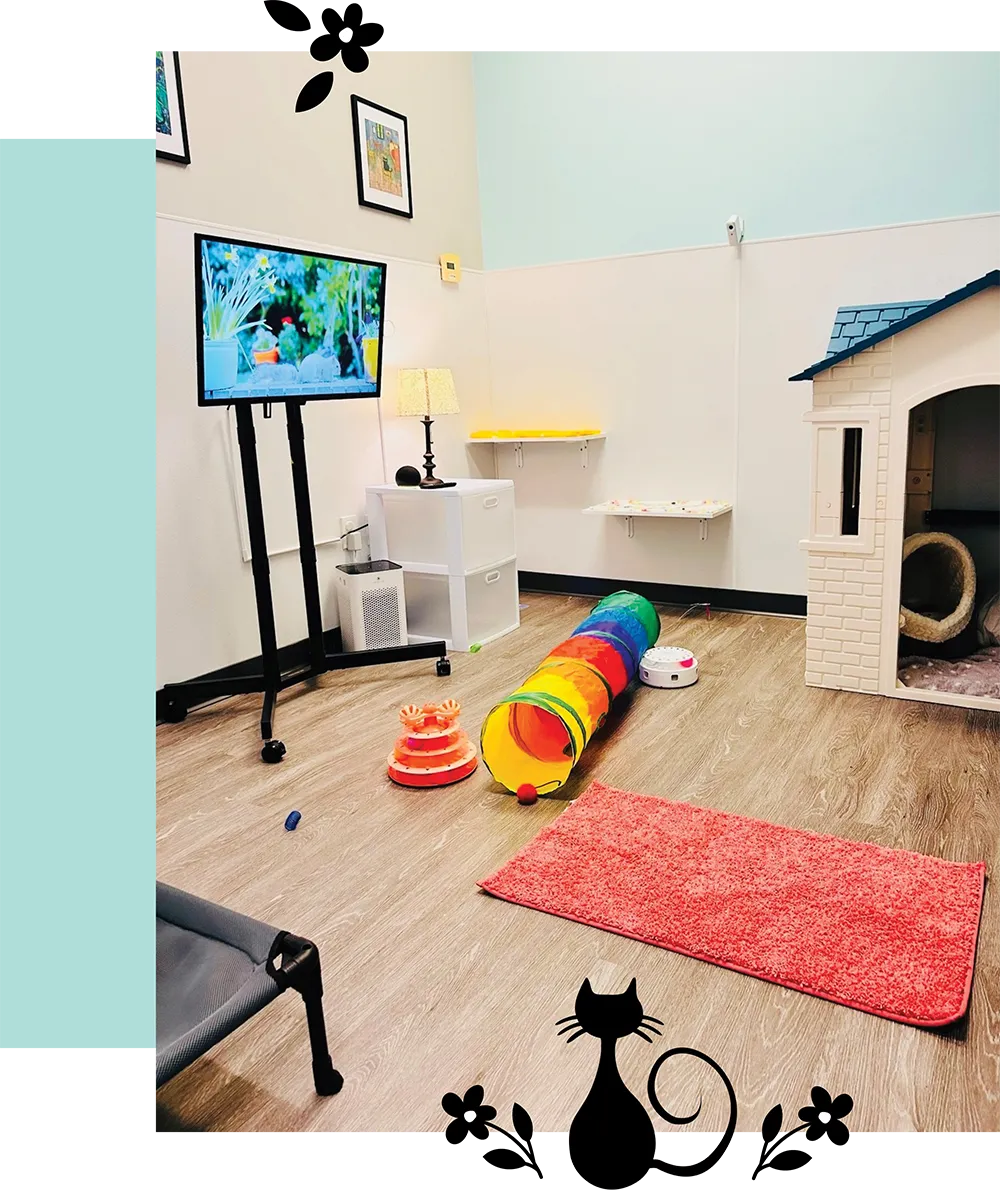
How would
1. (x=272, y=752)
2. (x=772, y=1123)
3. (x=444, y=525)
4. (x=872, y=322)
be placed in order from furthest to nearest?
(x=444, y=525) → (x=872, y=322) → (x=272, y=752) → (x=772, y=1123)

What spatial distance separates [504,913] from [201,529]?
1.96 metres

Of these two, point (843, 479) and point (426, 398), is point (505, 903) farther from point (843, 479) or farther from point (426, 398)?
point (426, 398)

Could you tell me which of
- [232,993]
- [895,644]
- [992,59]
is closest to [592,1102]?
[232,993]

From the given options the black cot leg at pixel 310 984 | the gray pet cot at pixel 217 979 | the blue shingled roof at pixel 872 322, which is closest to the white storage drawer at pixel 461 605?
the blue shingled roof at pixel 872 322

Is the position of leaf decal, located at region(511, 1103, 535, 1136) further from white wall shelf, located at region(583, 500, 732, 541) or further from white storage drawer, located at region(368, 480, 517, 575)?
white wall shelf, located at region(583, 500, 732, 541)

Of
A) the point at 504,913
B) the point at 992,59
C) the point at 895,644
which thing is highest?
the point at 992,59

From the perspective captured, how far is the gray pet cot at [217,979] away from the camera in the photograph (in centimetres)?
132

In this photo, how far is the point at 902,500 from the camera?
301 centimetres

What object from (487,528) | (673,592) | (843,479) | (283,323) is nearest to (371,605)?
(487,528)

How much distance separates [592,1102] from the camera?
0.92 meters

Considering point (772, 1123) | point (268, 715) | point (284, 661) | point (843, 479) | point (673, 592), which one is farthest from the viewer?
point (673, 592)

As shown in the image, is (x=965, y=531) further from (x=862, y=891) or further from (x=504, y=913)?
(x=504, y=913)

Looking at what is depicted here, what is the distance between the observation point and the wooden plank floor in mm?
1462

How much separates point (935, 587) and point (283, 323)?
2.78 metres
